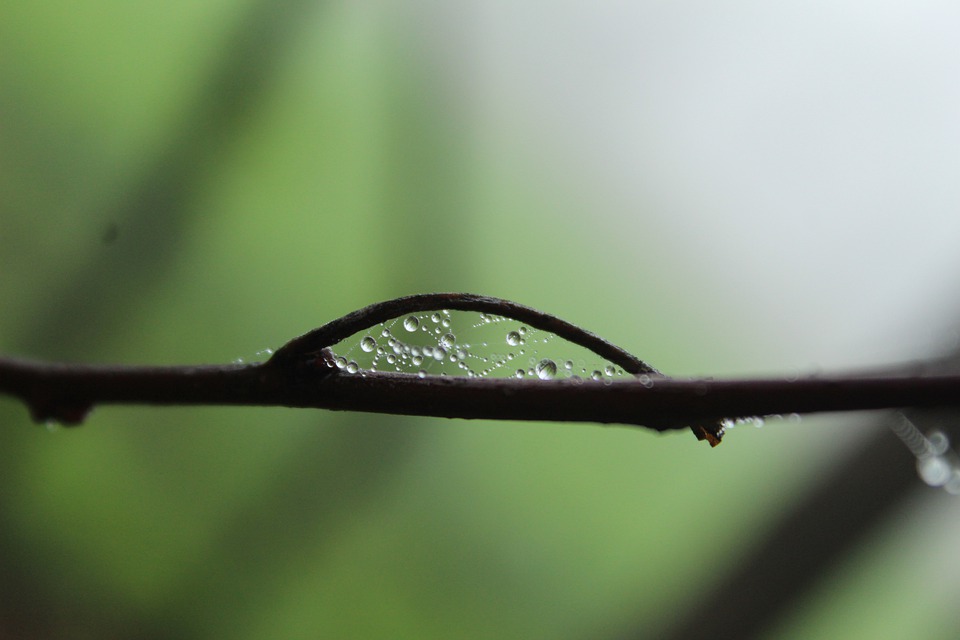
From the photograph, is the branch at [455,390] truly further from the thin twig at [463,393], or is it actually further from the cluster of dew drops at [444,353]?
the cluster of dew drops at [444,353]

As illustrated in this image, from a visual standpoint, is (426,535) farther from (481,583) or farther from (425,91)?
(425,91)

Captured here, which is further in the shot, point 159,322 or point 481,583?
point 481,583

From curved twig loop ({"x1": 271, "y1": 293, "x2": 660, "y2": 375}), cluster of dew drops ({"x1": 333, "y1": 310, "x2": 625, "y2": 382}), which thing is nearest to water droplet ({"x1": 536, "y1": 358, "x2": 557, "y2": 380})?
cluster of dew drops ({"x1": 333, "y1": 310, "x2": 625, "y2": 382})

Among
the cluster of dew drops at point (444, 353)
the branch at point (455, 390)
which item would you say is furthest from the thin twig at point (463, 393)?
the cluster of dew drops at point (444, 353)

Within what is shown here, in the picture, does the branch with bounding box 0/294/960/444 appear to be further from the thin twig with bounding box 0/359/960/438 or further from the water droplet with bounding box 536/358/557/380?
the water droplet with bounding box 536/358/557/380

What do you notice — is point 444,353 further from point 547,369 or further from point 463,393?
point 463,393

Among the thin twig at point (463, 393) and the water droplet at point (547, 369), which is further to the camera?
the water droplet at point (547, 369)

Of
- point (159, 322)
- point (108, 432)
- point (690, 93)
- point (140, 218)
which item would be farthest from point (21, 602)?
point (690, 93)

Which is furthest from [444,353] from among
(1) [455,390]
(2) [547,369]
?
(1) [455,390]
